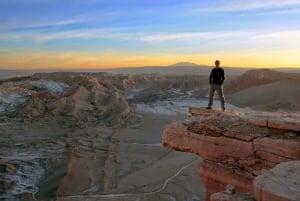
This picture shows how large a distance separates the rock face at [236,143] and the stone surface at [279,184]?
109 cm

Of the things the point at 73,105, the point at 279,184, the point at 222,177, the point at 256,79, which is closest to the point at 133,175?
the point at 222,177

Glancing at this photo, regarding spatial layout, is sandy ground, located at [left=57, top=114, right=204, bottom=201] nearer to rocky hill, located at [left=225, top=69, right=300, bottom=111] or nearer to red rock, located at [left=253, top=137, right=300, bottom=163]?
red rock, located at [left=253, top=137, right=300, bottom=163]

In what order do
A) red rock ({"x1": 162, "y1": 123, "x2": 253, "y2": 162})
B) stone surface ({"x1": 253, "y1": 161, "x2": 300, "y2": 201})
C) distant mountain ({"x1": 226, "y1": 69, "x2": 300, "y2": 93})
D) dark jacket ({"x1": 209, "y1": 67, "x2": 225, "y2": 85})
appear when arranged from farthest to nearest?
distant mountain ({"x1": 226, "y1": 69, "x2": 300, "y2": 93}), dark jacket ({"x1": 209, "y1": 67, "x2": 225, "y2": 85}), red rock ({"x1": 162, "y1": 123, "x2": 253, "y2": 162}), stone surface ({"x1": 253, "y1": 161, "x2": 300, "y2": 201})

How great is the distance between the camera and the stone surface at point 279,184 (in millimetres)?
Result: 5090

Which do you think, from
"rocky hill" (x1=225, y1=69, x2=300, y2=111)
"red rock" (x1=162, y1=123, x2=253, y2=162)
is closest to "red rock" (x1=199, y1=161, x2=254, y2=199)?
"red rock" (x1=162, y1=123, x2=253, y2=162)

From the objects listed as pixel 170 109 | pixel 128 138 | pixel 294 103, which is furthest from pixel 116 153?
pixel 294 103

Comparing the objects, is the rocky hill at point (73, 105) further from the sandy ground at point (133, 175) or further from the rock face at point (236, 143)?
the rock face at point (236, 143)

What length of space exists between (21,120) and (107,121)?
345 cm

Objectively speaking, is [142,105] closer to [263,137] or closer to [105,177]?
[105,177]

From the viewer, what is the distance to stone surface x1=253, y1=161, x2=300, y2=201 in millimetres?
5090

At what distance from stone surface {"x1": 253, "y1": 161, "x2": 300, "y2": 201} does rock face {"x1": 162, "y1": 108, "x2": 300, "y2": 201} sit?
3.56ft

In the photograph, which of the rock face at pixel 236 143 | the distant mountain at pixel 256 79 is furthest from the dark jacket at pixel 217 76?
the distant mountain at pixel 256 79

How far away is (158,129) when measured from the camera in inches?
717

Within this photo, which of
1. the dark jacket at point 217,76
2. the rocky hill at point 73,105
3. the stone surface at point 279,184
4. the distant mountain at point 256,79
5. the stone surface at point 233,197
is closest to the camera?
the stone surface at point 279,184
